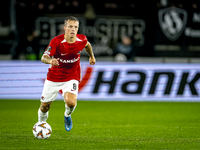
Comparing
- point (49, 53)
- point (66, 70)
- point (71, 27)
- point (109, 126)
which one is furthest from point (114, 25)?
point (49, 53)

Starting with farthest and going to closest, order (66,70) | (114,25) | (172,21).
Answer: (114,25) < (172,21) < (66,70)

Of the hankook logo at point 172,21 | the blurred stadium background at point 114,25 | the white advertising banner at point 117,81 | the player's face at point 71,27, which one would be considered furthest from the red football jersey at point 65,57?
the hankook logo at point 172,21

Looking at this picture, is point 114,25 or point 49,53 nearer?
point 49,53

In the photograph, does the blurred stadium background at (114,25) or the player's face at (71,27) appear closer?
the player's face at (71,27)

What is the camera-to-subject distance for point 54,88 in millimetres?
5828

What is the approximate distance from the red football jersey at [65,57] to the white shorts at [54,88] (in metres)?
0.06

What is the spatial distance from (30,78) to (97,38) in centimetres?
468

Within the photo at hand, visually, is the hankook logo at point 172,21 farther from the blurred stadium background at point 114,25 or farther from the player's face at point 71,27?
the player's face at point 71,27

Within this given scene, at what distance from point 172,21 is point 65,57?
9157 mm

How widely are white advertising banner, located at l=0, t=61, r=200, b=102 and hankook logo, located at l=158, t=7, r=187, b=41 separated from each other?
14.3ft

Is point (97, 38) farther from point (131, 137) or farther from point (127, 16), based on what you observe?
point (131, 137)

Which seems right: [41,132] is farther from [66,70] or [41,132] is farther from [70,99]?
[66,70]

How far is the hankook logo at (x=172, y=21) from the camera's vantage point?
46.2ft

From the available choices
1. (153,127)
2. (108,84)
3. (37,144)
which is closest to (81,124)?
(153,127)
